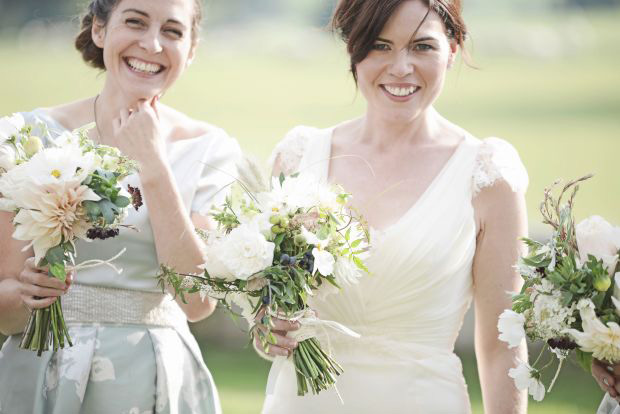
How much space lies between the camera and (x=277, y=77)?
115 ft

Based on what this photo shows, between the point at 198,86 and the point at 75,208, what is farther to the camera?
the point at 198,86

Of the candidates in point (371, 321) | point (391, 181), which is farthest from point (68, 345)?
point (391, 181)

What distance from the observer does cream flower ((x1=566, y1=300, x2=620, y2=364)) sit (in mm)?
3070

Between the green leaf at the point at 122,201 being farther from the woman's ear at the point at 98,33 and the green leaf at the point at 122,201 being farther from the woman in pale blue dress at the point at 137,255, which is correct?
the woman's ear at the point at 98,33

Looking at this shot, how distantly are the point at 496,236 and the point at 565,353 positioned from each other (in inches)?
28.9

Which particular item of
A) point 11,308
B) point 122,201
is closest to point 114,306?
point 11,308

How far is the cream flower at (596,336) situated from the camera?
307cm

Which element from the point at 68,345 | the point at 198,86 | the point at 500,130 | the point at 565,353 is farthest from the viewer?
the point at 198,86

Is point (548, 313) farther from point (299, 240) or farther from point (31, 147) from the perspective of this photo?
point (31, 147)

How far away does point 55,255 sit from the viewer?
334cm

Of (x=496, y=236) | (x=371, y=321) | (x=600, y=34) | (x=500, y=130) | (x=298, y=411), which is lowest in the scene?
(x=298, y=411)

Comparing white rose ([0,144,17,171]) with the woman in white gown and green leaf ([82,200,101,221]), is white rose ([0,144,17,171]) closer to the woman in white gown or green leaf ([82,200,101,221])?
green leaf ([82,200,101,221])

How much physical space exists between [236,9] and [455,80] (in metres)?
10.2

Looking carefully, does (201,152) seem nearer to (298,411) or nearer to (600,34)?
(298,411)
